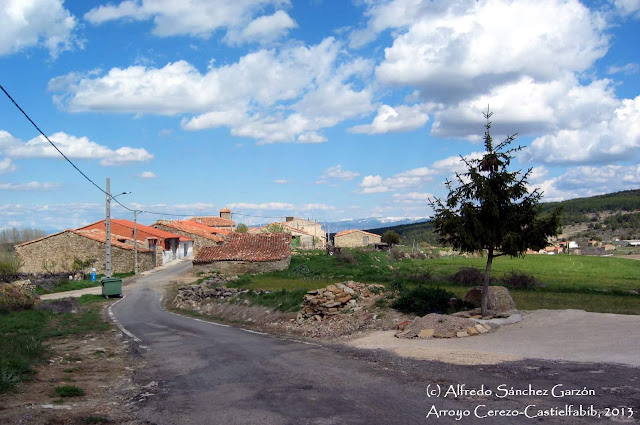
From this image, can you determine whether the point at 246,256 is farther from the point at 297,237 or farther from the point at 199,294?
the point at 297,237

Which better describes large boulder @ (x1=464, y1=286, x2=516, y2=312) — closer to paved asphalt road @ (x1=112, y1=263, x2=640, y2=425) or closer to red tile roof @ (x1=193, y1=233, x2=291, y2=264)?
paved asphalt road @ (x1=112, y1=263, x2=640, y2=425)

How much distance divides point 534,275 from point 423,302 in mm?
31482

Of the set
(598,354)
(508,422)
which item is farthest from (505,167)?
(508,422)

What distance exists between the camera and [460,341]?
14.0 meters

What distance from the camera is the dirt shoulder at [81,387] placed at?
7.75 metres

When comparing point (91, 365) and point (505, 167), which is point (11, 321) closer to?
point (91, 365)

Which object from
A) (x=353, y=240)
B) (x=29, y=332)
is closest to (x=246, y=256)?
(x=29, y=332)

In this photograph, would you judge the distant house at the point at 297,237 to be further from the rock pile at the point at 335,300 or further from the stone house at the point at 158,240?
the rock pile at the point at 335,300

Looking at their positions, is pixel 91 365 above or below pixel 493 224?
below

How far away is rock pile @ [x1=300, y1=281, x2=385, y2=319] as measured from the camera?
1992 centimetres

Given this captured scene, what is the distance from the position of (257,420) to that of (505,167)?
40.9 feet

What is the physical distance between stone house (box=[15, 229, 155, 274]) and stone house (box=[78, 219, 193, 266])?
579cm

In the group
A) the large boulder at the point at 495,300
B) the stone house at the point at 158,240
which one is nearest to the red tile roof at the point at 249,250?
the stone house at the point at 158,240

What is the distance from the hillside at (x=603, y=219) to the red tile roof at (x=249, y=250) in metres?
67.8
